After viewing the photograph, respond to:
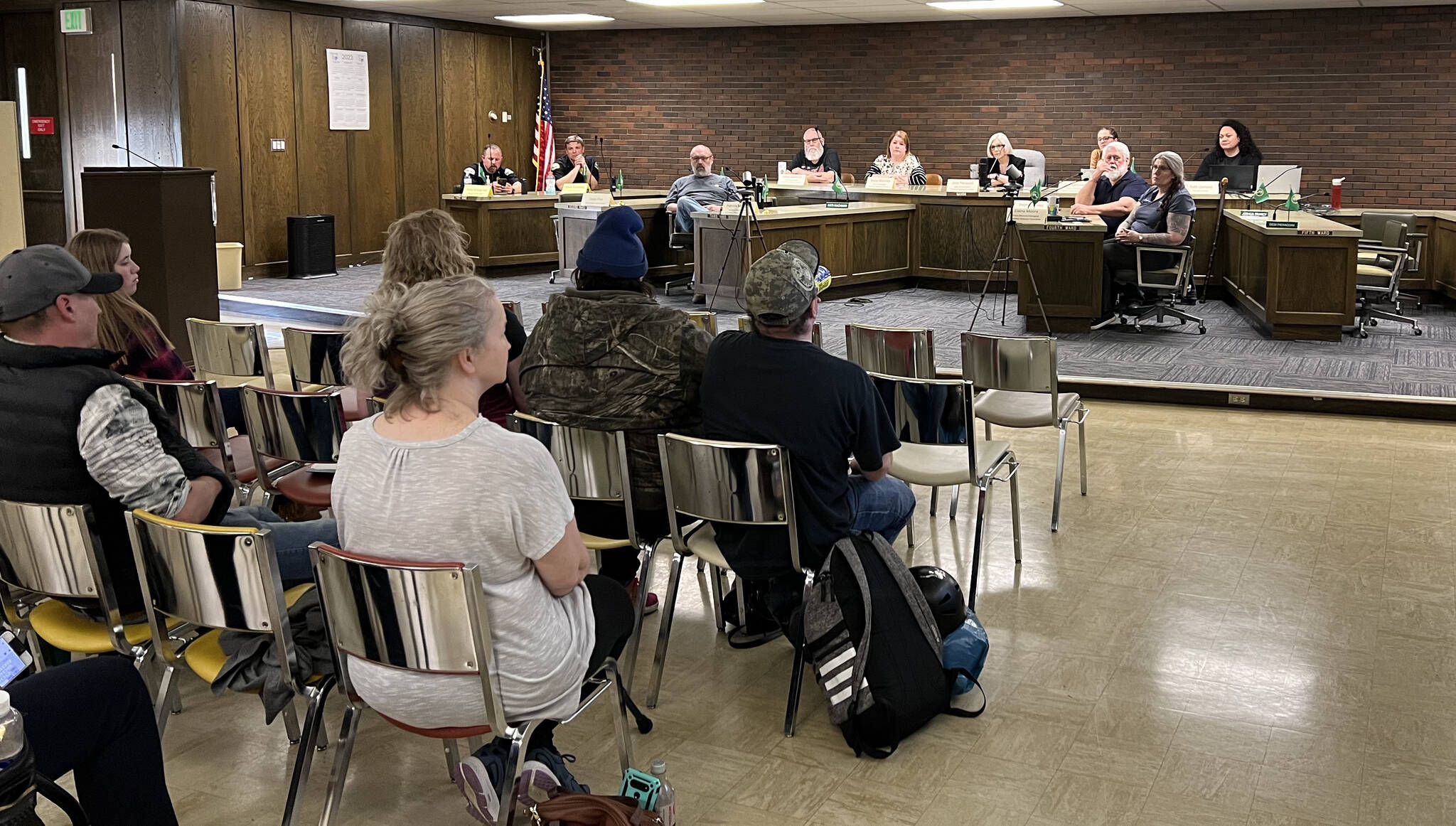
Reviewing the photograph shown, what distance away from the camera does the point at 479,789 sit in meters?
2.31

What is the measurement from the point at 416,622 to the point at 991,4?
11648 mm

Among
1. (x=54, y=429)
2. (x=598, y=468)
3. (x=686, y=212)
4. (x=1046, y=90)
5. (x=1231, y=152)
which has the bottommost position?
(x=598, y=468)

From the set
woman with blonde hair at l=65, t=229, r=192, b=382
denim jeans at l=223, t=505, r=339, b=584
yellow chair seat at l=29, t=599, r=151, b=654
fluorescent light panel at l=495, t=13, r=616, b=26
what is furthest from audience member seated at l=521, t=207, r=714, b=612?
fluorescent light panel at l=495, t=13, r=616, b=26

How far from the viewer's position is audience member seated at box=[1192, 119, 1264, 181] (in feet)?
38.5

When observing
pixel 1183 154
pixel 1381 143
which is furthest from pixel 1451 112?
pixel 1183 154

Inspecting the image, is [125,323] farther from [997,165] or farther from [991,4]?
[991,4]

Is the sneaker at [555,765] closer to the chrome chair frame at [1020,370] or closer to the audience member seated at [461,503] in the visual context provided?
the audience member seated at [461,503]

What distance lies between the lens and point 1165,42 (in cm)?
1339

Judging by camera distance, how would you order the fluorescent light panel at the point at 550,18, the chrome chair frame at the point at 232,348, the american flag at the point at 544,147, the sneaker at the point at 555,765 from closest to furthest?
the sneaker at the point at 555,765 < the chrome chair frame at the point at 232,348 < the fluorescent light panel at the point at 550,18 < the american flag at the point at 544,147

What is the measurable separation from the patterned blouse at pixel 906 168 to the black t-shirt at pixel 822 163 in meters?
0.42

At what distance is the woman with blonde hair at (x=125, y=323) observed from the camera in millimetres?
3818

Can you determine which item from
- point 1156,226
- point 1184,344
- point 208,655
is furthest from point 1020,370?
point 1156,226

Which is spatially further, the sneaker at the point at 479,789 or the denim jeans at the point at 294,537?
the denim jeans at the point at 294,537

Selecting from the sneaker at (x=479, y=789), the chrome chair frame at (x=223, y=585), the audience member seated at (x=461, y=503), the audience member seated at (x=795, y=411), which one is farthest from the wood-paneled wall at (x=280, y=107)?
the sneaker at (x=479, y=789)
